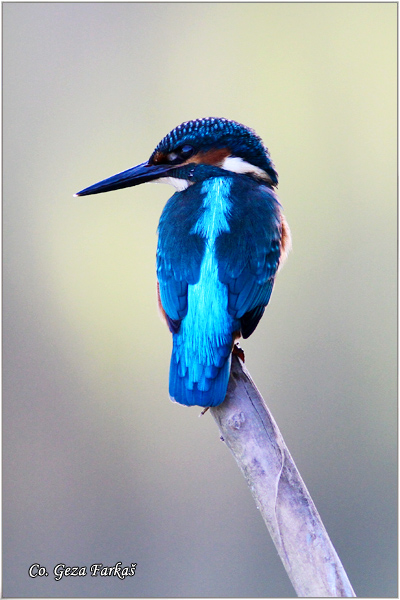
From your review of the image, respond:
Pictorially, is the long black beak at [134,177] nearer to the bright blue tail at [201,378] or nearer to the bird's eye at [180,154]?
the bird's eye at [180,154]

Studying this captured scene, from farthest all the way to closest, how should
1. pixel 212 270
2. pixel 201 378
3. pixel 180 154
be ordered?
pixel 180 154, pixel 212 270, pixel 201 378

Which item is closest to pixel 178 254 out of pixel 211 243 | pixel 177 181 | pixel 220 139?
pixel 211 243

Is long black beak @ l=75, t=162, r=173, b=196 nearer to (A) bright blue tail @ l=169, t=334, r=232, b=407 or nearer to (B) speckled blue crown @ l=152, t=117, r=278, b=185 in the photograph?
(B) speckled blue crown @ l=152, t=117, r=278, b=185

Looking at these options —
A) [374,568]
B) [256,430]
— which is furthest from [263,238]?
[374,568]

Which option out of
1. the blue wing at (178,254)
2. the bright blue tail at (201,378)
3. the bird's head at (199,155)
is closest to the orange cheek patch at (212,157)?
the bird's head at (199,155)

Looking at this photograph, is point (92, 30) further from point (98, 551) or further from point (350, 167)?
point (98, 551)

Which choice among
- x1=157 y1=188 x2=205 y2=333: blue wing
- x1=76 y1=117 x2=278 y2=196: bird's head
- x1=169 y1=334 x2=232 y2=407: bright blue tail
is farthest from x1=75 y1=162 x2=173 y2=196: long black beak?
x1=169 y1=334 x2=232 y2=407: bright blue tail

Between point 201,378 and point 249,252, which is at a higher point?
point 249,252

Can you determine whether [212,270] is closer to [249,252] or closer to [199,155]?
[249,252]
